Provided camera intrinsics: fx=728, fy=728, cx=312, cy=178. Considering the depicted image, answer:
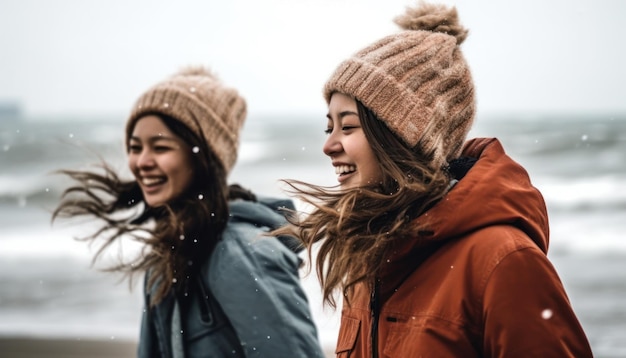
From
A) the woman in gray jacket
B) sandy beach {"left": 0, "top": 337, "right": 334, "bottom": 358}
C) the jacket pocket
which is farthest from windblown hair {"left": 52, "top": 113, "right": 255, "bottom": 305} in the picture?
sandy beach {"left": 0, "top": 337, "right": 334, "bottom": 358}

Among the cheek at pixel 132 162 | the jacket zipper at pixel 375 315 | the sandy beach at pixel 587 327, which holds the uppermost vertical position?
the cheek at pixel 132 162

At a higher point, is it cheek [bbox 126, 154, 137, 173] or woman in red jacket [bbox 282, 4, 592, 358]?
cheek [bbox 126, 154, 137, 173]

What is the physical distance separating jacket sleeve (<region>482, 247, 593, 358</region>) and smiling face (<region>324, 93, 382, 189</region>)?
512 millimetres

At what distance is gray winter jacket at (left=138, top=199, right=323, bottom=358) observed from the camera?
2.95 meters

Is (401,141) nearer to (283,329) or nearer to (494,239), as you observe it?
(494,239)

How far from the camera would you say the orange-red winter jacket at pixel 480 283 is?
5.31ft

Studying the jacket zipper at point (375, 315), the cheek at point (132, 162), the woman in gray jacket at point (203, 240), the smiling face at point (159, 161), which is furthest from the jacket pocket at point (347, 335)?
the cheek at point (132, 162)

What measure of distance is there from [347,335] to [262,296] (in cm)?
89

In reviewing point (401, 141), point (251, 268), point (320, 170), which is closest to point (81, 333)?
point (251, 268)

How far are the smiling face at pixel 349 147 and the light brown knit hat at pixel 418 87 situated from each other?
0.05 m

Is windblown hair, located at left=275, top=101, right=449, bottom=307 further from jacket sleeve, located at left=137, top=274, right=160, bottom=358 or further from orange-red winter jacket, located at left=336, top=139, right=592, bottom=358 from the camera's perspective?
jacket sleeve, located at left=137, top=274, right=160, bottom=358

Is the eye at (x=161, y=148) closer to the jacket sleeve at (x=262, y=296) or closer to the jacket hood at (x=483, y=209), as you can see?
the jacket sleeve at (x=262, y=296)

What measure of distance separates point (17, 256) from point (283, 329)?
10417mm

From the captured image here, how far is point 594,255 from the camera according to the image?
453 inches
